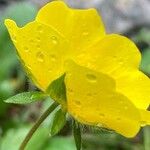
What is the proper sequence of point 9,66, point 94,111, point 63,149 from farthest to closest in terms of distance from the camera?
point 9,66, point 63,149, point 94,111

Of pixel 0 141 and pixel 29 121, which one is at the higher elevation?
pixel 0 141

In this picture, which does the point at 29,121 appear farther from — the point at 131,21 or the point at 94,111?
the point at 94,111

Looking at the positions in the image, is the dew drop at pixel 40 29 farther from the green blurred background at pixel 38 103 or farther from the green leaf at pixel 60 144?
the green leaf at pixel 60 144

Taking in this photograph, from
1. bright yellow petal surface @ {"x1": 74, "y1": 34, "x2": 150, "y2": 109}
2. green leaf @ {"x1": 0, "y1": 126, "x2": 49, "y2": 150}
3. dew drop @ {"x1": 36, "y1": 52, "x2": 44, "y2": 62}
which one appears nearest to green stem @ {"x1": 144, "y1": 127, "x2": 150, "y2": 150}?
green leaf @ {"x1": 0, "y1": 126, "x2": 49, "y2": 150}

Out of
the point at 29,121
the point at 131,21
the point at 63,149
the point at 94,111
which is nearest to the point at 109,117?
the point at 94,111

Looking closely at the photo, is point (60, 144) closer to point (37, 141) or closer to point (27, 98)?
point (37, 141)

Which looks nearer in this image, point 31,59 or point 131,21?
point 31,59

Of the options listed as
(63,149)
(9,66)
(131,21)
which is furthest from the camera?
(131,21)

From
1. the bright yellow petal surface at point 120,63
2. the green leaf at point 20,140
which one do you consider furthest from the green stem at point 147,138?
the bright yellow petal surface at point 120,63
